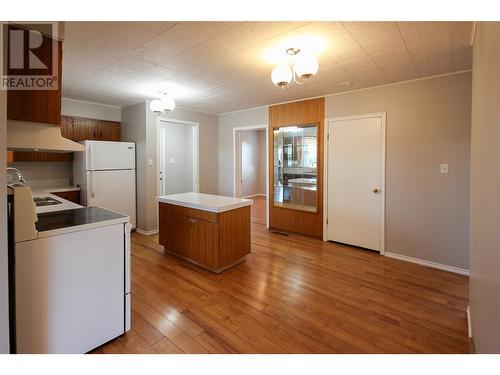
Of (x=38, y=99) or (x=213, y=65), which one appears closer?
(x=38, y=99)

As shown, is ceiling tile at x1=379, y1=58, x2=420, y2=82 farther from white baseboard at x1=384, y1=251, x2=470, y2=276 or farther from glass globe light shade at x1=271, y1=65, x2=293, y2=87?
white baseboard at x1=384, y1=251, x2=470, y2=276

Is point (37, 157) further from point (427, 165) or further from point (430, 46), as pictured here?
point (427, 165)

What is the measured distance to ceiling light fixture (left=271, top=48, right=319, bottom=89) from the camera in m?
2.19

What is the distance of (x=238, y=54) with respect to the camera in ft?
8.34

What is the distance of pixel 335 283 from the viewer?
111 inches

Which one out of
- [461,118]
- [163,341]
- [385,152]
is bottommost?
[163,341]

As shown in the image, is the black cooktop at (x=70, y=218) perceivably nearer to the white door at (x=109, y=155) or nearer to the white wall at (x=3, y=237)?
the white wall at (x=3, y=237)

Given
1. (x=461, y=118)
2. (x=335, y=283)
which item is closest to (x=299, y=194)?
(x=335, y=283)

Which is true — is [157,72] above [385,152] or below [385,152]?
above

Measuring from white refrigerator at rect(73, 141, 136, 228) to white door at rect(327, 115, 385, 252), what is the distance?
3474mm
